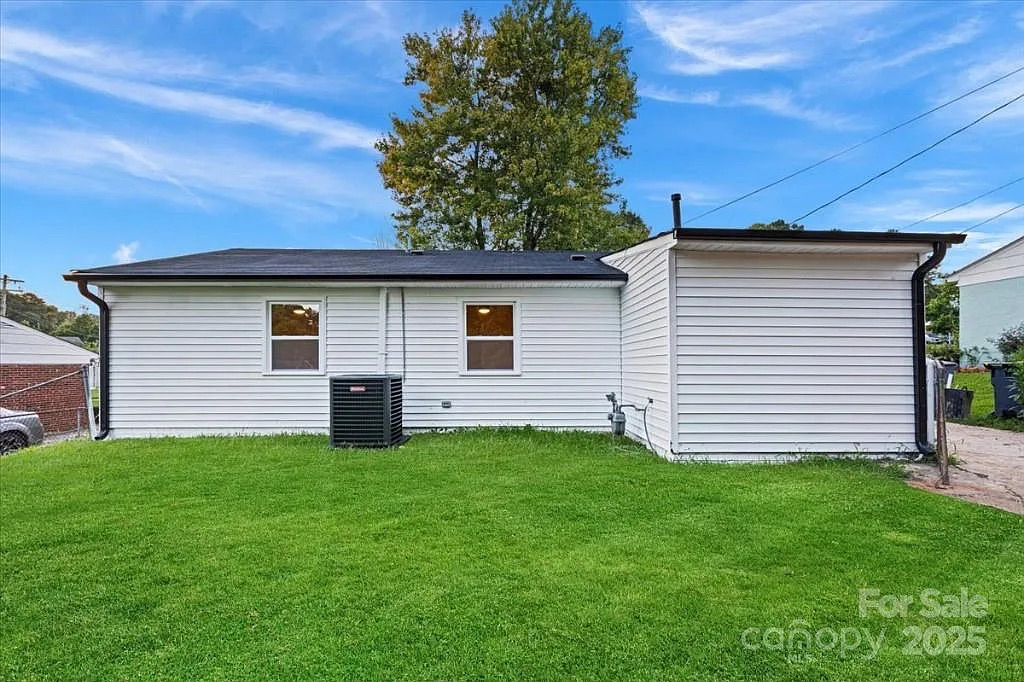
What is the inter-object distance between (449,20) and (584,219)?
30.7 feet

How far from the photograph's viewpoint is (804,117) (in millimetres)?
13969

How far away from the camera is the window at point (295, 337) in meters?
8.16

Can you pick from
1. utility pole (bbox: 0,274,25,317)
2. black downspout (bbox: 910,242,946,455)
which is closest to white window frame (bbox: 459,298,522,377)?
black downspout (bbox: 910,242,946,455)

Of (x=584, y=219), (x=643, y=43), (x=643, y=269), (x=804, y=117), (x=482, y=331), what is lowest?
(x=482, y=331)

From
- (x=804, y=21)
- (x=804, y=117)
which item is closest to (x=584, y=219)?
(x=804, y=117)

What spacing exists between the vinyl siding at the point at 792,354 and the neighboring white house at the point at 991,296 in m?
13.2

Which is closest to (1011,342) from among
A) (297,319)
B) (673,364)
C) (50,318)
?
(673,364)

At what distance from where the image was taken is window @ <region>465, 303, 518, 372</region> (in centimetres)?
838

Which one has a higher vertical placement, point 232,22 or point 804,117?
point 232,22

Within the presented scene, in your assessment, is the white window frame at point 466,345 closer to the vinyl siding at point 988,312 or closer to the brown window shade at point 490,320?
the brown window shade at point 490,320

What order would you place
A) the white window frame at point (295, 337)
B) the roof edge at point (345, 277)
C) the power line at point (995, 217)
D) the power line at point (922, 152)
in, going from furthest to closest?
the power line at point (995, 217) → the power line at point (922, 152) → the white window frame at point (295, 337) → the roof edge at point (345, 277)

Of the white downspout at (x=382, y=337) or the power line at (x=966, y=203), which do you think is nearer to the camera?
the white downspout at (x=382, y=337)

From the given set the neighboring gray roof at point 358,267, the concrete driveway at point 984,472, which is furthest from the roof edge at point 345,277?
the concrete driveway at point 984,472

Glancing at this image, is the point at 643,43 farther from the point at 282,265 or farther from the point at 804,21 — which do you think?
the point at 282,265
